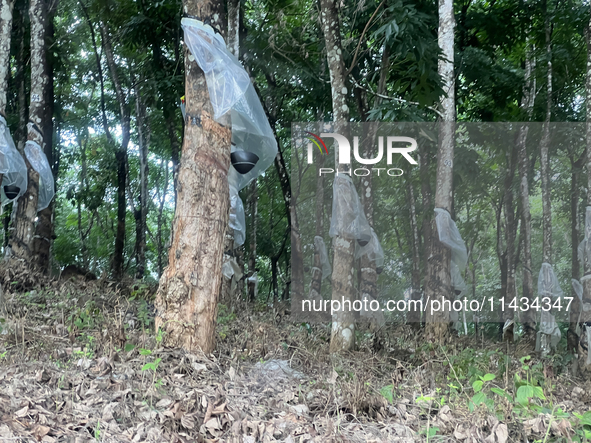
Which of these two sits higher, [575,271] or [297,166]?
[297,166]

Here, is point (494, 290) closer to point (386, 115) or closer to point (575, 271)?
point (575, 271)

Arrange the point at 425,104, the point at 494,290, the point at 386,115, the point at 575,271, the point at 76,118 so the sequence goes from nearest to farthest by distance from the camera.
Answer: the point at 386,115, the point at 425,104, the point at 575,271, the point at 76,118, the point at 494,290

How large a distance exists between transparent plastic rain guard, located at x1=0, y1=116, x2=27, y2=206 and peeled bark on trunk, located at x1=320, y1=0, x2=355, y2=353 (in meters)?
4.12

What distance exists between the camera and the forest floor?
3.01 meters

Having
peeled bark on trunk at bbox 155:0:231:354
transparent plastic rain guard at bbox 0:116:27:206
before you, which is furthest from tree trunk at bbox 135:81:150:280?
peeled bark on trunk at bbox 155:0:231:354

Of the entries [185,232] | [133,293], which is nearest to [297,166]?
[133,293]

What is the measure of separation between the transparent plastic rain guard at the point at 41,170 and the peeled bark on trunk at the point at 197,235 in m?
4.47

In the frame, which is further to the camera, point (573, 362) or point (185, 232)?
point (573, 362)

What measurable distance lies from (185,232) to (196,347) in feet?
3.07

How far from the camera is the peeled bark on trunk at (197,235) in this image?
13.9 ft

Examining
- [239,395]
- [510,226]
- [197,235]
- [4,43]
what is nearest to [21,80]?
[4,43]

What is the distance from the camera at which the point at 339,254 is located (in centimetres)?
619

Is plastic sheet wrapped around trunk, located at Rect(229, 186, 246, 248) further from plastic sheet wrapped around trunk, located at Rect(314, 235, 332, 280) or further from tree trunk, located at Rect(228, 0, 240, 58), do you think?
plastic sheet wrapped around trunk, located at Rect(314, 235, 332, 280)

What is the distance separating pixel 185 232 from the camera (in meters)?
4.29
